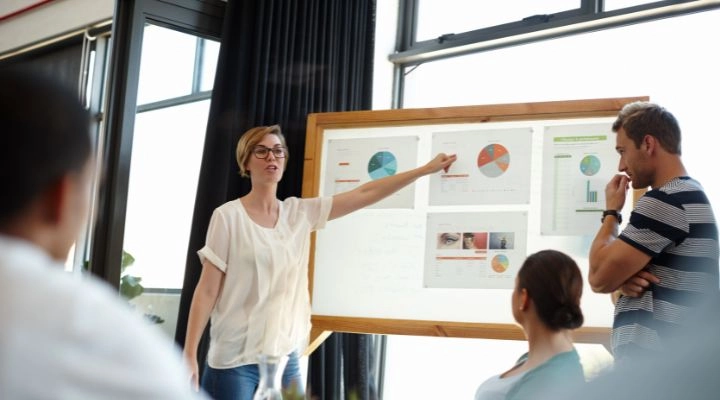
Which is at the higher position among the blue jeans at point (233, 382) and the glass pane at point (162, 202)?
the glass pane at point (162, 202)

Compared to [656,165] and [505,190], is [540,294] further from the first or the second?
[505,190]

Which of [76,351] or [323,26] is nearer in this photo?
[76,351]

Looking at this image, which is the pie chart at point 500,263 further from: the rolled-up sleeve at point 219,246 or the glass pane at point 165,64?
the glass pane at point 165,64

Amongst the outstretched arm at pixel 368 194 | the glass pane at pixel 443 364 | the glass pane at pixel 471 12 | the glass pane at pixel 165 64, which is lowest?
the glass pane at pixel 443 364

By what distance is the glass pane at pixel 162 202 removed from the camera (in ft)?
12.5

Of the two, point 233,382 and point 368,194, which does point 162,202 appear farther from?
point 233,382

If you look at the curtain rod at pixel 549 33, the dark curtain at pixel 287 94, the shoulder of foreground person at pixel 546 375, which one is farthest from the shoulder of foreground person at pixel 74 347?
the curtain rod at pixel 549 33

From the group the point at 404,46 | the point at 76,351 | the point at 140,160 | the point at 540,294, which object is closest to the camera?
the point at 76,351

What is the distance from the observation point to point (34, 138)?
63 cm

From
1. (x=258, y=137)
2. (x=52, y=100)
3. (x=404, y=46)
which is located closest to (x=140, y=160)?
(x=258, y=137)

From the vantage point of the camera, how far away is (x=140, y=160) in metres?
3.84

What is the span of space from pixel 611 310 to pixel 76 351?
2808mm

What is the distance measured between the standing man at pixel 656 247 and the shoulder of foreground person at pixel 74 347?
177 cm

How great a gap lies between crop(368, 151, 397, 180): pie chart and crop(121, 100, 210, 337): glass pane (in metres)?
0.90
